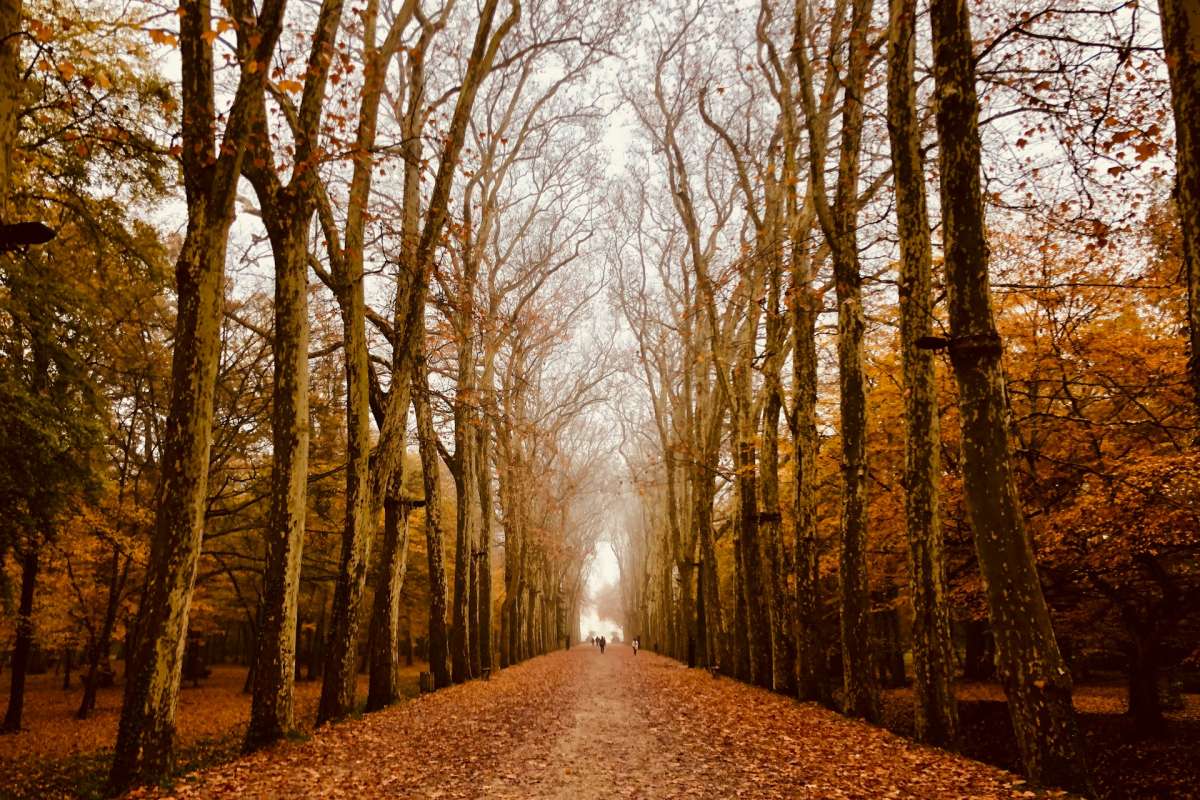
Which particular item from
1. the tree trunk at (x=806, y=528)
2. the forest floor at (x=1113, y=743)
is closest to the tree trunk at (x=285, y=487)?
the tree trunk at (x=806, y=528)

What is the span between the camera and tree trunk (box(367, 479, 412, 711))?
12422mm

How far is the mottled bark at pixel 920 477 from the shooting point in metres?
8.43

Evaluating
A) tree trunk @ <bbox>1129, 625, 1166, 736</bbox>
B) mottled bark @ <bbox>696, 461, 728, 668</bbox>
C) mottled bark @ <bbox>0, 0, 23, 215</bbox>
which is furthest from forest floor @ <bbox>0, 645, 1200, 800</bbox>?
mottled bark @ <bbox>0, 0, 23, 215</bbox>

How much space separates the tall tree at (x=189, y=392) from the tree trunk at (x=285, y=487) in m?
1.57

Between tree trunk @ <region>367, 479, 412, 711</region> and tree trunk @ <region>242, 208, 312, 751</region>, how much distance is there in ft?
13.3

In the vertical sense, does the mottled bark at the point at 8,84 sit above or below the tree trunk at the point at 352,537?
above

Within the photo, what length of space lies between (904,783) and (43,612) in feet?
73.7

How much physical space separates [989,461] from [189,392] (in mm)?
7962

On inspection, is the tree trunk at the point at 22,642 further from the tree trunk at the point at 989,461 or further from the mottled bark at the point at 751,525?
the tree trunk at the point at 989,461

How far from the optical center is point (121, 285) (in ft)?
38.5

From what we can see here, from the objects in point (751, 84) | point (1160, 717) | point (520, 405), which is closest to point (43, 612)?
point (520, 405)

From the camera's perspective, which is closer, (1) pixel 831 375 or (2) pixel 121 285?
(2) pixel 121 285

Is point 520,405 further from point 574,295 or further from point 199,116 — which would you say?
point 199,116

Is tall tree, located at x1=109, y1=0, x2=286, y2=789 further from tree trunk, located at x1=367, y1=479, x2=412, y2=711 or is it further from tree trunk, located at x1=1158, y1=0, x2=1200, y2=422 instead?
tree trunk, located at x1=1158, y1=0, x2=1200, y2=422
